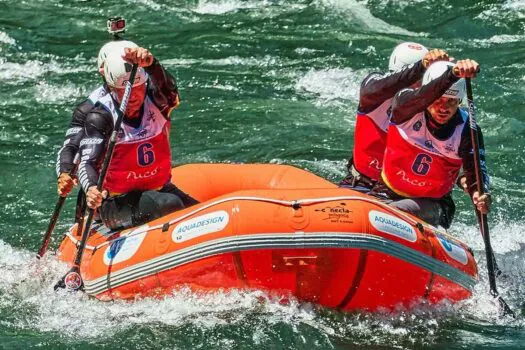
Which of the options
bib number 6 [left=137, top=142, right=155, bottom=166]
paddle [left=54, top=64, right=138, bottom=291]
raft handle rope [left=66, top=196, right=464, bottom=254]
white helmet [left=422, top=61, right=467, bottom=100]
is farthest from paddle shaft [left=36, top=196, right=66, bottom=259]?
white helmet [left=422, top=61, right=467, bottom=100]

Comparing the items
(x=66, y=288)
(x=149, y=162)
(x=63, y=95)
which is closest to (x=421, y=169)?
(x=149, y=162)

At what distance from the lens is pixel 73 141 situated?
8.03 m

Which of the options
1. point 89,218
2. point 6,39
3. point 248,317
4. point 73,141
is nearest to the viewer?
point 248,317

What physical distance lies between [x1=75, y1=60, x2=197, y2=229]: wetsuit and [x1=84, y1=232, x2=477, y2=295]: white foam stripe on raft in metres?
0.74

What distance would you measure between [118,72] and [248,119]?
4499 mm

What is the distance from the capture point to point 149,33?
14977 mm

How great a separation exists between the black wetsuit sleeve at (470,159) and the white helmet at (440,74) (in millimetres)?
373

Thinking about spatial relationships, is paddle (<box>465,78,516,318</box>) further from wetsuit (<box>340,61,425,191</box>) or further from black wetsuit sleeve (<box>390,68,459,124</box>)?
wetsuit (<box>340,61,425,191</box>)

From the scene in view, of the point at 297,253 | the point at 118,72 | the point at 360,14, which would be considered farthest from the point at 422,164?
the point at 360,14

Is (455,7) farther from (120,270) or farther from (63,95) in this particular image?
(120,270)

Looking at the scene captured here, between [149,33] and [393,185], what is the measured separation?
7702mm

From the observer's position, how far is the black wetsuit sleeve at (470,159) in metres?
7.75

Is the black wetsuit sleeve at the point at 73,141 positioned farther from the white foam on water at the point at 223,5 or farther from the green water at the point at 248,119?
the white foam on water at the point at 223,5

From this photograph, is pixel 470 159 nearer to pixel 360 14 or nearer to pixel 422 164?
pixel 422 164
